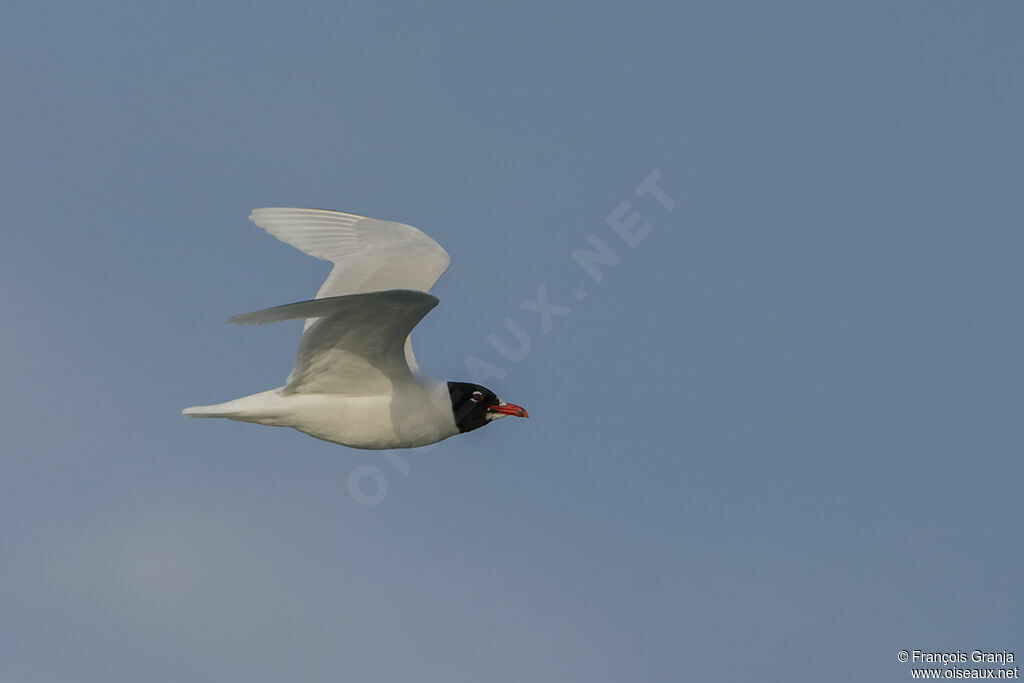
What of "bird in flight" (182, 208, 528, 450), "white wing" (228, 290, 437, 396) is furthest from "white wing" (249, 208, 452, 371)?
"white wing" (228, 290, 437, 396)

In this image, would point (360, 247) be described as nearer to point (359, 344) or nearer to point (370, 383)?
point (370, 383)

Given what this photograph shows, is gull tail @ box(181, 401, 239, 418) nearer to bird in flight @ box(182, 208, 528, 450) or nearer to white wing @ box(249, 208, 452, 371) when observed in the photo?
bird in flight @ box(182, 208, 528, 450)

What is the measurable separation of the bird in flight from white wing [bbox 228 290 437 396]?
12 millimetres

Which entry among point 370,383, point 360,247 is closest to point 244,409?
point 370,383

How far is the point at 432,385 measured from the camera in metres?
14.7

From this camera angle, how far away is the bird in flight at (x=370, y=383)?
13.1 metres

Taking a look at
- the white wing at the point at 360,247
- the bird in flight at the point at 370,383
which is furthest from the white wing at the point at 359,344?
the white wing at the point at 360,247

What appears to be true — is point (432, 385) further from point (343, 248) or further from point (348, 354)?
point (343, 248)

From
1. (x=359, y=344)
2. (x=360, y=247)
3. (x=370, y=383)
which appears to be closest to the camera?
(x=359, y=344)

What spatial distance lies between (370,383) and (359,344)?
751mm

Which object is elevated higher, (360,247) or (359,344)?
(360,247)

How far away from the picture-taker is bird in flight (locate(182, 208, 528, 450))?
13086 mm

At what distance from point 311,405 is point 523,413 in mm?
2799

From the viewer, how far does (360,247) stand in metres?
16.5
